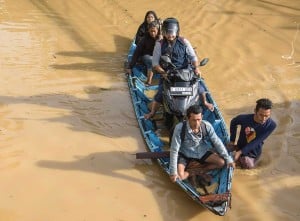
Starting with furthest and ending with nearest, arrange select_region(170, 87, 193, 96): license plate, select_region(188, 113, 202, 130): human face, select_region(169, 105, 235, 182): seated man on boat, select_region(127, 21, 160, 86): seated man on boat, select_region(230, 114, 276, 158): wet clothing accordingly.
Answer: select_region(127, 21, 160, 86): seated man on boat < select_region(170, 87, 193, 96): license plate < select_region(230, 114, 276, 158): wet clothing < select_region(169, 105, 235, 182): seated man on boat < select_region(188, 113, 202, 130): human face

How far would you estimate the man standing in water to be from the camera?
6.37 metres

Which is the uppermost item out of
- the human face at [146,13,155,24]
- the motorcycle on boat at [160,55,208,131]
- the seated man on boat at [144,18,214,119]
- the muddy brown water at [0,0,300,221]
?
the human face at [146,13,155,24]

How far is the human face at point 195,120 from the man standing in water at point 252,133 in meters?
0.94

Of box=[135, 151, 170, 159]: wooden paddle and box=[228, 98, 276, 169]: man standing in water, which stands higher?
box=[228, 98, 276, 169]: man standing in water

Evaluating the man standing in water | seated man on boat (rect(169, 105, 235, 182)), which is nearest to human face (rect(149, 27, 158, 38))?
the man standing in water

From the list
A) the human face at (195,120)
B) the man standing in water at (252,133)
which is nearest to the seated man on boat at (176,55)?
the man standing in water at (252,133)

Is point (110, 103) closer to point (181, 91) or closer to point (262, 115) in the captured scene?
point (181, 91)

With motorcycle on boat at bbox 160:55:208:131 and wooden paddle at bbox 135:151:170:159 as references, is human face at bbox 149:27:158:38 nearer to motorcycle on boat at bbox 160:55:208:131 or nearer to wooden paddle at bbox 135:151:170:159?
motorcycle on boat at bbox 160:55:208:131

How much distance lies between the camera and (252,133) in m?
6.63

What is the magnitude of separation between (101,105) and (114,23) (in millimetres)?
4186

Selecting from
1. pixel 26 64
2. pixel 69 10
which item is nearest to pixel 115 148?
pixel 26 64

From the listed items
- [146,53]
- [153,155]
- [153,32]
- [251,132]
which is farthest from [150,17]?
[251,132]

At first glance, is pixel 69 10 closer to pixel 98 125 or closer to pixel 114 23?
pixel 114 23

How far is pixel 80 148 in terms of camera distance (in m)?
7.43
